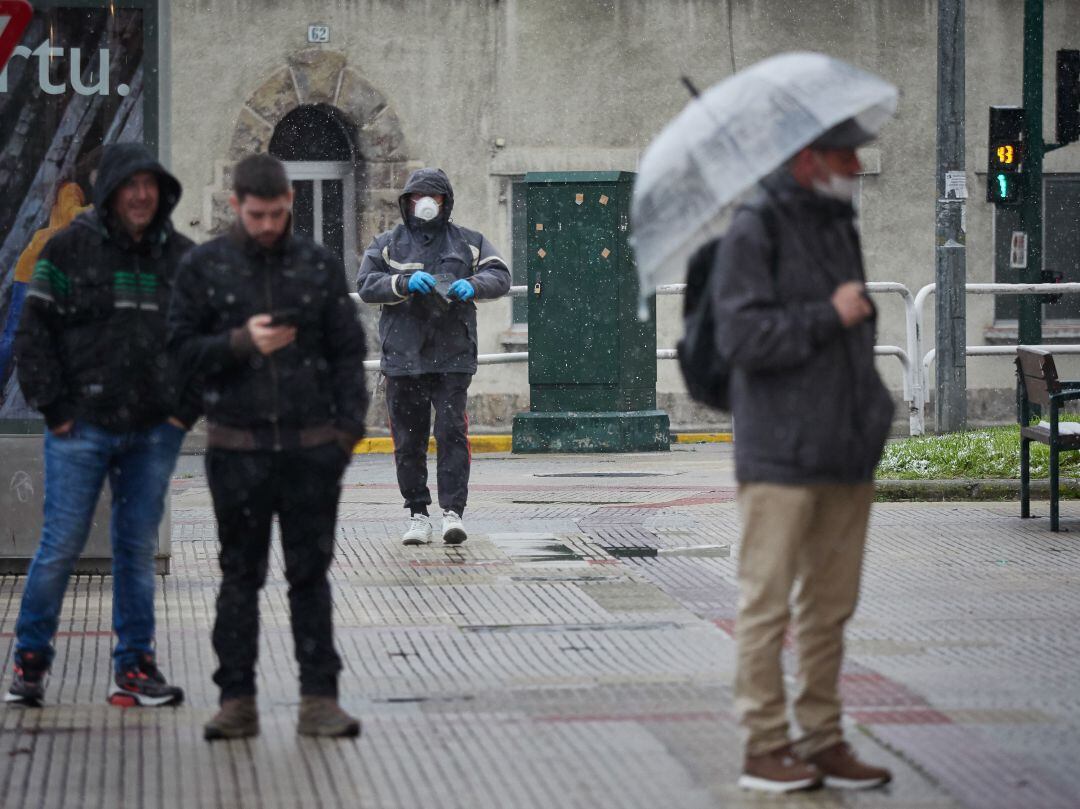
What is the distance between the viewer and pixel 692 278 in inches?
219

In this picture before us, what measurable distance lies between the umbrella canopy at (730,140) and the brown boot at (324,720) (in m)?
1.63

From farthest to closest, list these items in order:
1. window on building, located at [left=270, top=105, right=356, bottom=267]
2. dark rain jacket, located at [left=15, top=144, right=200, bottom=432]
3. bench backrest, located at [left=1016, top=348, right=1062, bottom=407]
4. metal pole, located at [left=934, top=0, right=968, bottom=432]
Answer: window on building, located at [left=270, top=105, right=356, bottom=267]
metal pole, located at [left=934, top=0, right=968, bottom=432]
bench backrest, located at [left=1016, top=348, right=1062, bottom=407]
dark rain jacket, located at [left=15, top=144, right=200, bottom=432]

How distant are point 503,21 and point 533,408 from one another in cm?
564

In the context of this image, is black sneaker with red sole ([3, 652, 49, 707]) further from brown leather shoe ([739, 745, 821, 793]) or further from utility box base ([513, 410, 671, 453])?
utility box base ([513, 410, 671, 453])

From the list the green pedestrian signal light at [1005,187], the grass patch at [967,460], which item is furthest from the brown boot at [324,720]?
the green pedestrian signal light at [1005,187]

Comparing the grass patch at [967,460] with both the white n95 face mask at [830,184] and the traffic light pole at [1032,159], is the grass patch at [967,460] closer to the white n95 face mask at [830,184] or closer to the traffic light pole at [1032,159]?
the traffic light pole at [1032,159]

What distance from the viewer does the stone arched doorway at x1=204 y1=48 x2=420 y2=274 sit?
21203mm

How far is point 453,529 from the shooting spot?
1055 cm

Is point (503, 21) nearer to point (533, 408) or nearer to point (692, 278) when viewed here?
point (533, 408)

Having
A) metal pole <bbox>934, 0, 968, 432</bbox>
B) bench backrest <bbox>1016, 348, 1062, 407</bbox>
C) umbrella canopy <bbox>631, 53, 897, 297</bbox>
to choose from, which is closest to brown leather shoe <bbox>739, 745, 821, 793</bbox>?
umbrella canopy <bbox>631, 53, 897, 297</bbox>

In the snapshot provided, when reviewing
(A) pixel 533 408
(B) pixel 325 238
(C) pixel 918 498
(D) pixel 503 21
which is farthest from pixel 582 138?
(C) pixel 918 498

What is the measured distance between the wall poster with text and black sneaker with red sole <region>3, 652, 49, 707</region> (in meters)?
2.73

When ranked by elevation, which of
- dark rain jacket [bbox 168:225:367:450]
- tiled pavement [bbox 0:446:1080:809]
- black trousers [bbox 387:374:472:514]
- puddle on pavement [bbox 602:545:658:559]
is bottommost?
tiled pavement [bbox 0:446:1080:809]

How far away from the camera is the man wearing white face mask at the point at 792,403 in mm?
5336
